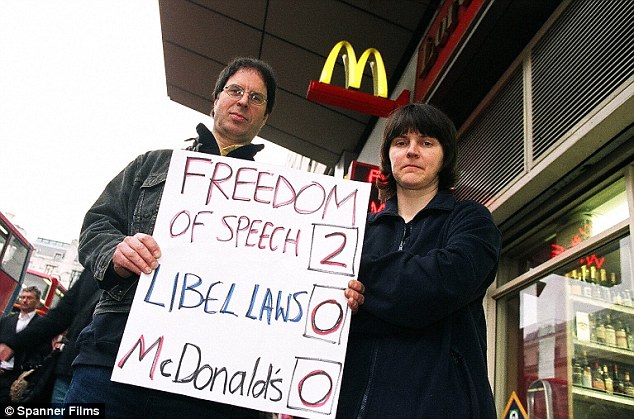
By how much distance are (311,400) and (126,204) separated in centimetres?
77

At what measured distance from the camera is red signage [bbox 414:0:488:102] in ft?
11.0

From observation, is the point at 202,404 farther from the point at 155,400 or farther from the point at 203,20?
the point at 203,20

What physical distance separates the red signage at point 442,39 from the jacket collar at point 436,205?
80.2 inches

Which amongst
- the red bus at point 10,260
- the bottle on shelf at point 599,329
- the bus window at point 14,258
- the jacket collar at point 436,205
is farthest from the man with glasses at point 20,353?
the bus window at point 14,258

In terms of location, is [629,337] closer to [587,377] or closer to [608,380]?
[608,380]

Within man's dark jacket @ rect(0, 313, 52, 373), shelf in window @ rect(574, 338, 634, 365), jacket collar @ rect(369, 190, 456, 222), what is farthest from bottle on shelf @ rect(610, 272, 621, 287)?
man's dark jacket @ rect(0, 313, 52, 373)

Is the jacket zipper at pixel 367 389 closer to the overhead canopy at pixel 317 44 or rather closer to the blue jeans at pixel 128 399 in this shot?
the blue jeans at pixel 128 399

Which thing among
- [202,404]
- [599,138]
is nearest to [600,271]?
[599,138]

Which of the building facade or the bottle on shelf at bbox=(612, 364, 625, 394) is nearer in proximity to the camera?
the bottle on shelf at bbox=(612, 364, 625, 394)

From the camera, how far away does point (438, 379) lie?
44.8 inches

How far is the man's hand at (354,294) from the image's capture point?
49.6 inches

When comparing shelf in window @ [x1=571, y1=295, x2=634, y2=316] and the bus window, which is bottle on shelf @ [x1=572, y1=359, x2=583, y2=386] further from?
the bus window

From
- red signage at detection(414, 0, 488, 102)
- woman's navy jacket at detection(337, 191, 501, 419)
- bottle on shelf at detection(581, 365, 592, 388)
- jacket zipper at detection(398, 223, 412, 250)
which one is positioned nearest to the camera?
woman's navy jacket at detection(337, 191, 501, 419)

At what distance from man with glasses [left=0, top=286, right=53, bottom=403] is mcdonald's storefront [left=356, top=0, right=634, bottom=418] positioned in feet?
Answer: 8.64
